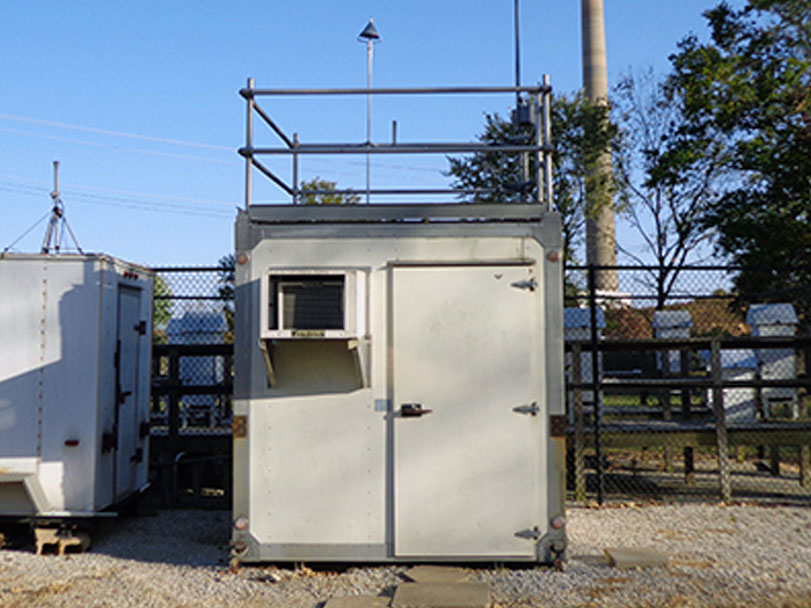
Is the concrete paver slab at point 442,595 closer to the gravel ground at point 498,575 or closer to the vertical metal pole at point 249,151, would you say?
the gravel ground at point 498,575

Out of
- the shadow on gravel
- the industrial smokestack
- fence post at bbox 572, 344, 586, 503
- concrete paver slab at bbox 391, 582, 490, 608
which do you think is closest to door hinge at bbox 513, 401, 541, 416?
concrete paver slab at bbox 391, 582, 490, 608

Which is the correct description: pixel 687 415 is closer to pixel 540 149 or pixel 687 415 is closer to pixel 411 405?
pixel 540 149

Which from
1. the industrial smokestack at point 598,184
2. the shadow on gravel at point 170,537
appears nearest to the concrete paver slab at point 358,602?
the shadow on gravel at point 170,537

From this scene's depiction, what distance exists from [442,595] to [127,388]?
3.74m

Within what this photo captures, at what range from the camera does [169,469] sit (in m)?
8.77

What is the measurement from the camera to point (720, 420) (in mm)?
8781

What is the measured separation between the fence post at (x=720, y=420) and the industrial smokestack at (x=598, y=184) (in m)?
7.35

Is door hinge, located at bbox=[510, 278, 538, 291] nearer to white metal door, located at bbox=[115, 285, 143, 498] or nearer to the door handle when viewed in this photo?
the door handle

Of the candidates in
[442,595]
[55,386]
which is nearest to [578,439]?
[442,595]

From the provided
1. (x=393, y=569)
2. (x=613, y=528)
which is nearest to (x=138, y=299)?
(x=393, y=569)

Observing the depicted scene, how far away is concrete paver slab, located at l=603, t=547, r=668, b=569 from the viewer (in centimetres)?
605

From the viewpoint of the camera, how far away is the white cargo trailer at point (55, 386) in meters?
6.78

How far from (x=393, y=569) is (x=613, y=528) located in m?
2.56

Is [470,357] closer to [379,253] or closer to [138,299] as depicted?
[379,253]
